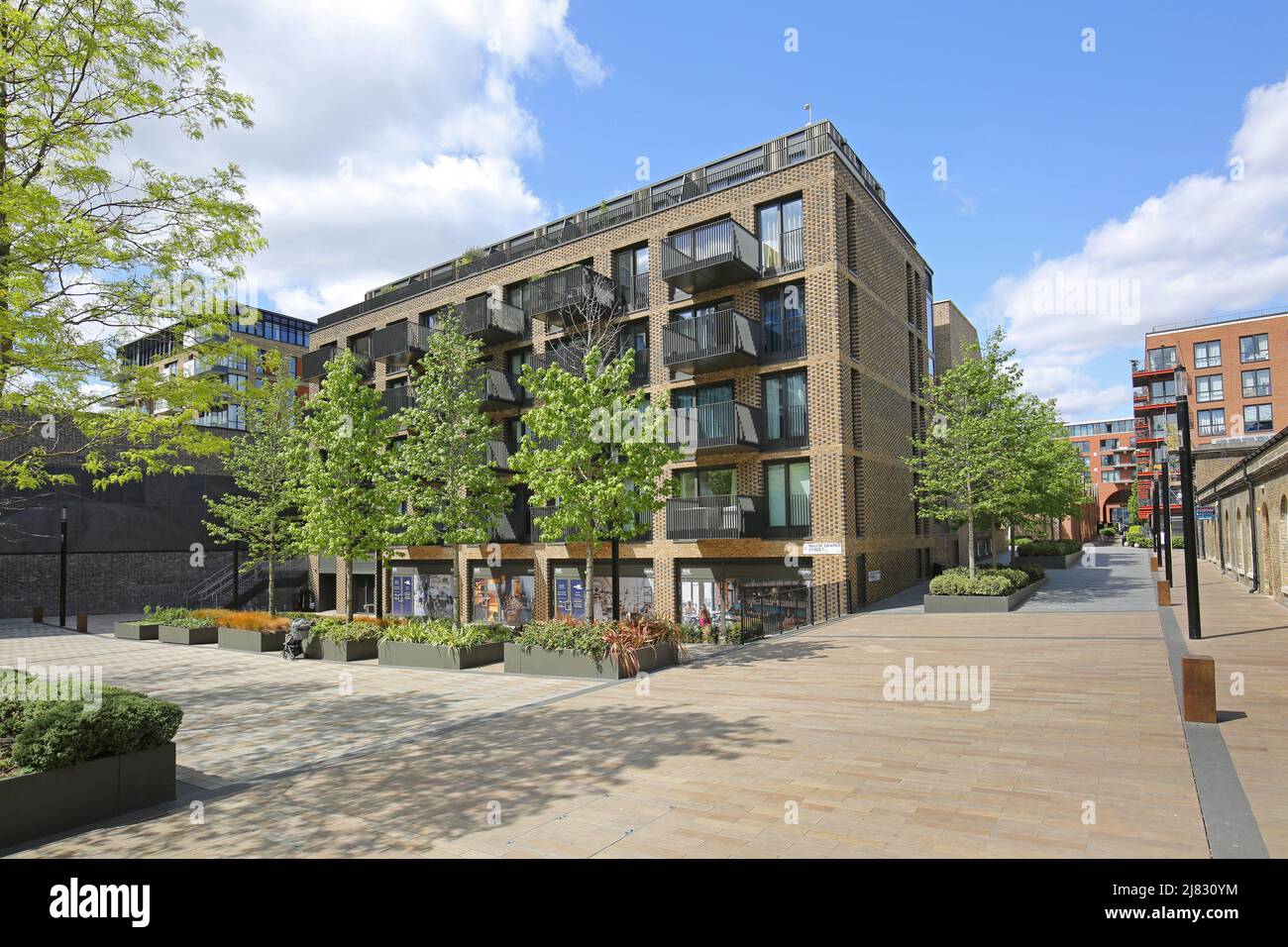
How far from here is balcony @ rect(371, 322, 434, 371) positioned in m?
32.4

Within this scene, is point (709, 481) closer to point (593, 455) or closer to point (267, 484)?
point (593, 455)

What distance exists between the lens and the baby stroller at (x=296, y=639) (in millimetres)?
20016

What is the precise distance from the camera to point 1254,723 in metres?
8.62

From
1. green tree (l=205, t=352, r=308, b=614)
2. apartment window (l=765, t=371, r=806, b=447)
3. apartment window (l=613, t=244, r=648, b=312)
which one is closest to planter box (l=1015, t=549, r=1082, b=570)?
apartment window (l=765, t=371, r=806, b=447)

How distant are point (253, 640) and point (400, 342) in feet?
49.8

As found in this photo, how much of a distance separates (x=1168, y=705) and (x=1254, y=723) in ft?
3.55

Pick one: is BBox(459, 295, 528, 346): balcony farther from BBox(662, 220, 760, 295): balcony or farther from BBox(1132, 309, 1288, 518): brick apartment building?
BBox(1132, 309, 1288, 518): brick apartment building

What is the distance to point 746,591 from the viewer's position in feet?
76.8

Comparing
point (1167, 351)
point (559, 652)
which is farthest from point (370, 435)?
point (1167, 351)

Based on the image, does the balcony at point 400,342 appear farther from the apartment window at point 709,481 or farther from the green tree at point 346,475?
the apartment window at point 709,481

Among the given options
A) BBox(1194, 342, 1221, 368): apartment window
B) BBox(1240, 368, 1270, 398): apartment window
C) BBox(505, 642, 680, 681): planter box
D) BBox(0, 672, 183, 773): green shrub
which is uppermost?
BBox(1194, 342, 1221, 368): apartment window

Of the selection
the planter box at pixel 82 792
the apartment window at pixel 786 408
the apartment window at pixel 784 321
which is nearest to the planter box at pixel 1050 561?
the apartment window at pixel 786 408

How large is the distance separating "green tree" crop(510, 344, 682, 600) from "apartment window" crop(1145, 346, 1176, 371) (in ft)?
231
